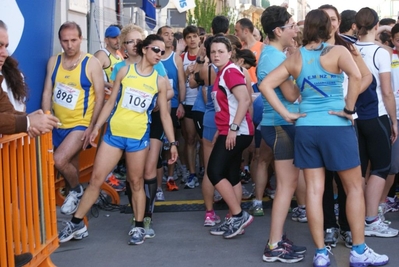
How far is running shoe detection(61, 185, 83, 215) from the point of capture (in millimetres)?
6641

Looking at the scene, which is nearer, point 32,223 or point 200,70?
point 32,223

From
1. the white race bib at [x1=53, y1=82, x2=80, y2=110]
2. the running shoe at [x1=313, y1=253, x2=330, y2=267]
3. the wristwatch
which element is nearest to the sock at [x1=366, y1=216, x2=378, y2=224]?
the running shoe at [x1=313, y1=253, x2=330, y2=267]

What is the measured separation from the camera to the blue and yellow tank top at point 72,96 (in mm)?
6891

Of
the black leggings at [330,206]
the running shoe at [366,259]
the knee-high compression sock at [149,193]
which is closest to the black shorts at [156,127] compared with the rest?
the knee-high compression sock at [149,193]

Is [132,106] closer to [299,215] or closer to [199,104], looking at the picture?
[299,215]

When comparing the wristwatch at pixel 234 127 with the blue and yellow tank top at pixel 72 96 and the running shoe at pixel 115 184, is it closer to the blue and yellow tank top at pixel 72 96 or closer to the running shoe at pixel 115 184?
the blue and yellow tank top at pixel 72 96

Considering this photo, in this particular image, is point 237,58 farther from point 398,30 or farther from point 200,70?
point 398,30

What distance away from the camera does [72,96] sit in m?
6.90

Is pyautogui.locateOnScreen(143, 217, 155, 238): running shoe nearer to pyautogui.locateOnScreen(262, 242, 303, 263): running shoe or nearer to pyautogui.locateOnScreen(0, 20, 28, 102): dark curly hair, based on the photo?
pyautogui.locateOnScreen(262, 242, 303, 263): running shoe

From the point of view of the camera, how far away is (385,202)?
7141mm

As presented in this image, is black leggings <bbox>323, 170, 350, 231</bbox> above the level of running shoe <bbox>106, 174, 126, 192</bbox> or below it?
above

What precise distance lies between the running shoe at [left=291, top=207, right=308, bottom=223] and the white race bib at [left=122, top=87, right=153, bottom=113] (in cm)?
189

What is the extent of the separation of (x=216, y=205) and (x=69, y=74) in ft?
7.29

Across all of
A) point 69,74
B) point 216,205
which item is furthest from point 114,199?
point 69,74
